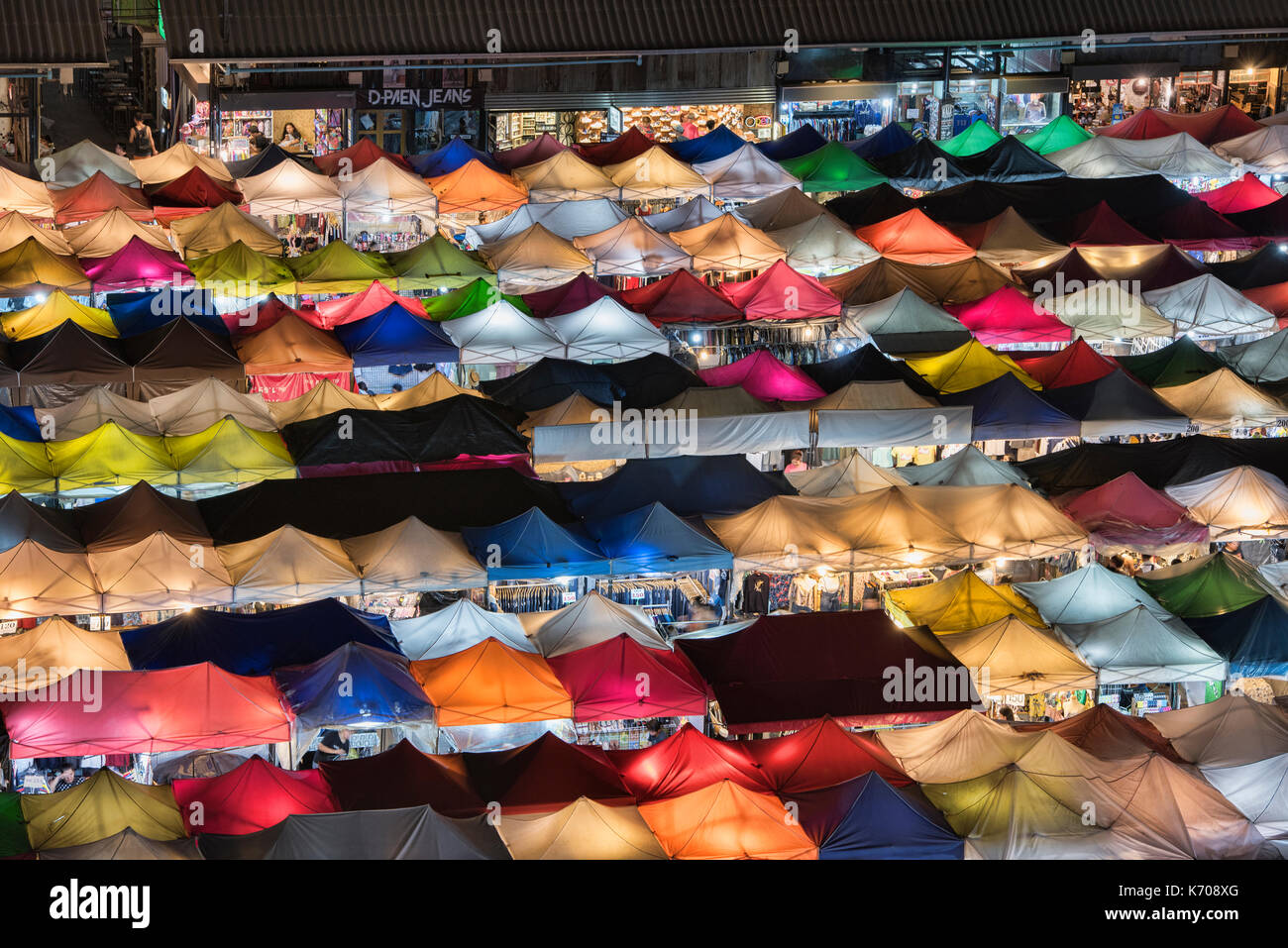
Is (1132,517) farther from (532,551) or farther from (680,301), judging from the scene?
(680,301)

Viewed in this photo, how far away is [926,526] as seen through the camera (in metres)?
21.4

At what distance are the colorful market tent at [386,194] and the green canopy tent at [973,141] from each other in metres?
12.4

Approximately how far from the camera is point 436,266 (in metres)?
30.4

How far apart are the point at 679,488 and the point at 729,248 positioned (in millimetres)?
10131

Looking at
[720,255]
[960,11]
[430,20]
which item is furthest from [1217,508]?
[430,20]

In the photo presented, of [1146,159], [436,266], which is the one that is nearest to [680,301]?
[436,266]

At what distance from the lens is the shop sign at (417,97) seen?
3747 centimetres

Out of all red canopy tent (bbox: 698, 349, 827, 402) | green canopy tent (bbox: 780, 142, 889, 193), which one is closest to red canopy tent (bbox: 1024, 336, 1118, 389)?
red canopy tent (bbox: 698, 349, 827, 402)

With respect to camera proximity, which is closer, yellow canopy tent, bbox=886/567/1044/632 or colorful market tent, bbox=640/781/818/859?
colorful market tent, bbox=640/781/818/859

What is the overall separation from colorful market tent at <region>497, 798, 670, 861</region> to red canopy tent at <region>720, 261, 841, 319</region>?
15525 millimetres

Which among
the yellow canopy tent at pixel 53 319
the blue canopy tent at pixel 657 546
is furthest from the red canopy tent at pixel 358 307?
the blue canopy tent at pixel 657 546

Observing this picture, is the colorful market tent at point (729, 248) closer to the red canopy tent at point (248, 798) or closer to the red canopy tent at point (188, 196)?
the red canopy tent at point (188, 196)

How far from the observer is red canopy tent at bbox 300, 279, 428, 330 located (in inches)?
1120

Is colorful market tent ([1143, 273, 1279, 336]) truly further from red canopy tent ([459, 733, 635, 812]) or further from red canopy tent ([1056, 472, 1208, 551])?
red canopy tent ([459, 733, 635, 812])
